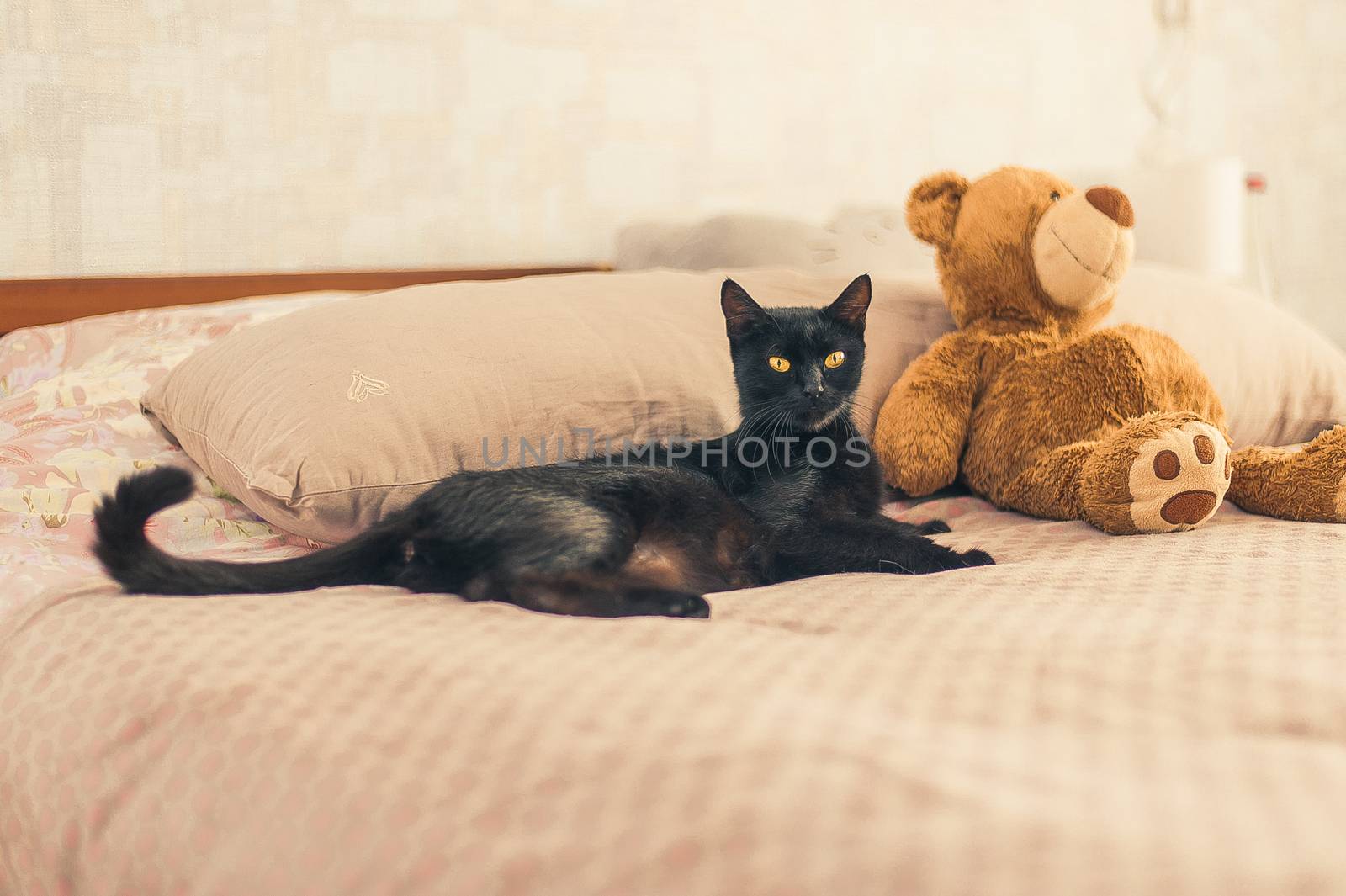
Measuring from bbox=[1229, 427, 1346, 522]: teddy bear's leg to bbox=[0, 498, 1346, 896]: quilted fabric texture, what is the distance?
437mm

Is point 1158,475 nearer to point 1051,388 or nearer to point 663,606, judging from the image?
point 1051,388

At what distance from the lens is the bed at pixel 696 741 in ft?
1.41

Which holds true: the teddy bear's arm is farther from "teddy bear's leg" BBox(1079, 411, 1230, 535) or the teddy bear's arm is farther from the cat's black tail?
the cat's black tail

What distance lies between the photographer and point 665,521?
99 cm

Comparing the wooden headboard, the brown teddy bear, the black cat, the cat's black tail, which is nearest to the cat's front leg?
the black cat

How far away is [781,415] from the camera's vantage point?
43.7 inches

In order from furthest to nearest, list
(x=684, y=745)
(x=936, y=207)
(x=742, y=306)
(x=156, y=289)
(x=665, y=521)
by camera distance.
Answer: (x=156, y=289) < (x=936, y=207) < (x=742, y=306) < (x=665, y=521) < (x=684, y=745)

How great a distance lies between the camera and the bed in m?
0.43

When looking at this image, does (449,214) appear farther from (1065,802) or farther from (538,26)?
(1065,802)

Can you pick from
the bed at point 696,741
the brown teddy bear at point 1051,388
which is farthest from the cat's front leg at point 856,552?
the brown teddy bear at point 1051,388

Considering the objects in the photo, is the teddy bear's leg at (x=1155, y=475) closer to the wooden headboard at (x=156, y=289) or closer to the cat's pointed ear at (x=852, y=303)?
the cat's pointed ear at (x=852, y=303)

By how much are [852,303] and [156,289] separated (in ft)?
4.29

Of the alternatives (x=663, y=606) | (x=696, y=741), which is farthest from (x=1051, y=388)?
(x=696, y=741)

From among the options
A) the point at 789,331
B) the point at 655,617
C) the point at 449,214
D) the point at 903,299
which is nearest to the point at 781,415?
the point at 789,331
